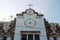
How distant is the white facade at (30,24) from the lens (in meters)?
13.9

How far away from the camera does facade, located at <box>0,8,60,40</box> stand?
45.6 ft

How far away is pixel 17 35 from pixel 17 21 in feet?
5.21

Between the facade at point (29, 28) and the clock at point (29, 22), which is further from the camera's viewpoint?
the clock at point (29, 22)

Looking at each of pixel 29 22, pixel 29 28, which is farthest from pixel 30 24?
pixel 29 28

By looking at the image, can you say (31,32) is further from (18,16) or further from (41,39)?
(18,16)

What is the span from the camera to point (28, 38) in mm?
13750

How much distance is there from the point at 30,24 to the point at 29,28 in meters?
0.48

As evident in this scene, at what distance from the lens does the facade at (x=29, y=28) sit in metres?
13.9

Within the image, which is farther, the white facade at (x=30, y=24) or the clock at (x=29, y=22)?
the clock at (x=29, y=22)

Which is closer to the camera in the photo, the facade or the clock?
the facade

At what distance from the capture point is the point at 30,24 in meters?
14.6

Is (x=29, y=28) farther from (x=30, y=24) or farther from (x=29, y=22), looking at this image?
(x=29, y=22)

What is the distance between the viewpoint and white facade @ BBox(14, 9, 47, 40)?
1389 cm

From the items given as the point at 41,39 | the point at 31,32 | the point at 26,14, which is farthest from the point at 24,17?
the point at 41,39
